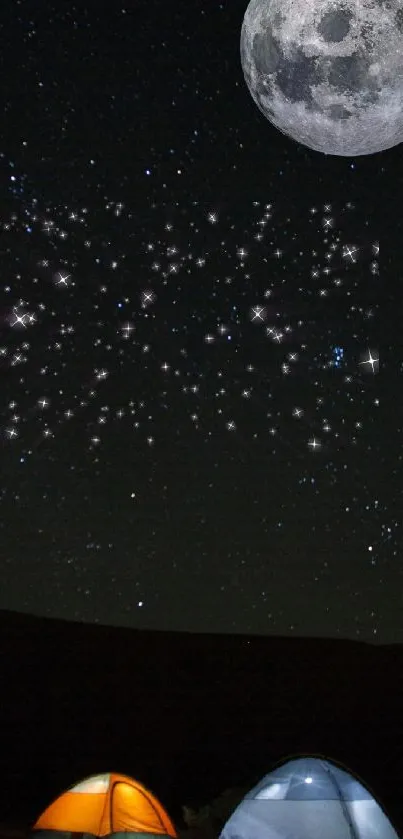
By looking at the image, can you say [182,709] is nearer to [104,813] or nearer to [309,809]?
[104,813]

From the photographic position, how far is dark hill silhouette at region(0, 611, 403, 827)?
513cm

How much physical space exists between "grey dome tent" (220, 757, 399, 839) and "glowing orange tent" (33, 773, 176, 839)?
0.92 feet

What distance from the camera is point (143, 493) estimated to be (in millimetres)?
4367

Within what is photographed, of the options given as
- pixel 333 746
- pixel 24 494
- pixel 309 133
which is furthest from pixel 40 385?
pixel 333 746

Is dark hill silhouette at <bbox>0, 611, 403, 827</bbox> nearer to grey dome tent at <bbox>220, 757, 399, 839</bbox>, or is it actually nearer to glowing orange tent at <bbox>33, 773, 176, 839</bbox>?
glowing orange tent at <bbox>33, 773, 176, 839</bbox>

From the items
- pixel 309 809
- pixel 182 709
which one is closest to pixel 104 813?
pixel 309 809

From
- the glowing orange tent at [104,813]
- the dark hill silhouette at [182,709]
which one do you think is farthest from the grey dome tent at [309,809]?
the dark hill silhouette at [182,709]

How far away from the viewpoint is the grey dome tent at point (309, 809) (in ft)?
10.7

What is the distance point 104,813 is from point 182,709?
218cm

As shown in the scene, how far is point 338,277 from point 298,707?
2.71m

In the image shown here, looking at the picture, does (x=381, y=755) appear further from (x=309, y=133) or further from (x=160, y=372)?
(x=309, y=133)

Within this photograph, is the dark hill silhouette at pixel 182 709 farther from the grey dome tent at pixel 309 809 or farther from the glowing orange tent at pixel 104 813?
the grey dome tent at pixel 309 809

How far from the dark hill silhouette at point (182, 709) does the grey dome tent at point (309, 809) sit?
1579mm

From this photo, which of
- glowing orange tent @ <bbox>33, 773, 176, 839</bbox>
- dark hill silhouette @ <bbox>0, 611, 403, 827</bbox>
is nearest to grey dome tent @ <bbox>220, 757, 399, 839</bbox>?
glowing orange tent @ <bbox>33, 773, 176, 839</bbox>
